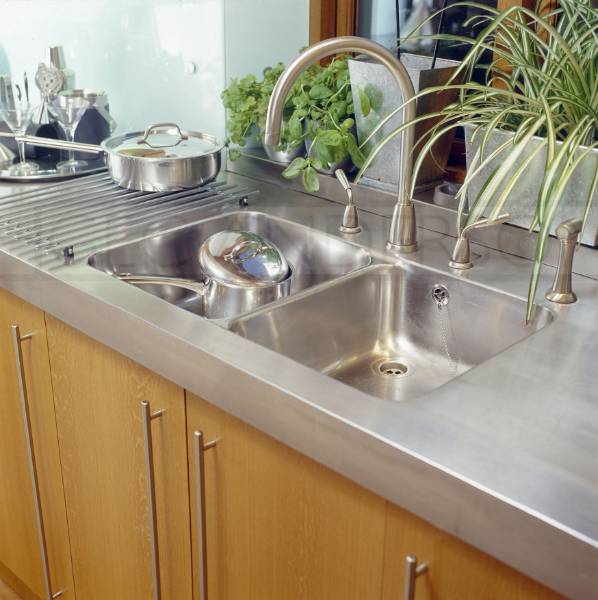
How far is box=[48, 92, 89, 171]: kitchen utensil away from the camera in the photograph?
197 centimetres

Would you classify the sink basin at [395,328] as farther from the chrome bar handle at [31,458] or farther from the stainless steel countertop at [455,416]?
the chrome bar handle at [31,458]

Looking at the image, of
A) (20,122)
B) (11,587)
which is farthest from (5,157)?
(11,587)

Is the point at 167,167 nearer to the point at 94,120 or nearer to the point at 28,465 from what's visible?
the point at 94,120

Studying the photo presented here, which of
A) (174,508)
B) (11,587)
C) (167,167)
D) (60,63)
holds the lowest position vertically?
(11,587)

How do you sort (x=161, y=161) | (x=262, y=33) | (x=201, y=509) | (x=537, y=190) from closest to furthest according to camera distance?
(x=201, y=509) → (x=537, y=190) → (x=161, y=161) → (x=262, y=33)

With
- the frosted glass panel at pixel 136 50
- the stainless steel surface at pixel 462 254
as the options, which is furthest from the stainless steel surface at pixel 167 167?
the stainless steel surface at pixel 462 254

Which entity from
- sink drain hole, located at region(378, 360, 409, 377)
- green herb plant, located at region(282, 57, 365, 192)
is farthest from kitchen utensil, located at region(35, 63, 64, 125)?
sink drain hole, located at region(378, 360, 409, 377)

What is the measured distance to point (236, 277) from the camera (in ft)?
4.73

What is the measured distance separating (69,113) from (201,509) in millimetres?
1083

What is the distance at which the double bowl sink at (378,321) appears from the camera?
132cm

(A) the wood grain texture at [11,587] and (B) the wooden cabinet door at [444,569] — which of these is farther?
(A) the wood grain texture at [11,587]

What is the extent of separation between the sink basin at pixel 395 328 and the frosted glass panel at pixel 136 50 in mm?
689

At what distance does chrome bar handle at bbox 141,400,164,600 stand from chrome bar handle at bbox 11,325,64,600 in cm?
32

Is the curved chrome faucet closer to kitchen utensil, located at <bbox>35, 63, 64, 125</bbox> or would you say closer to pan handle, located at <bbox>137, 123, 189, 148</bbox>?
pan handle, located at <bbox>137, 123, 189, 148</bbox>
